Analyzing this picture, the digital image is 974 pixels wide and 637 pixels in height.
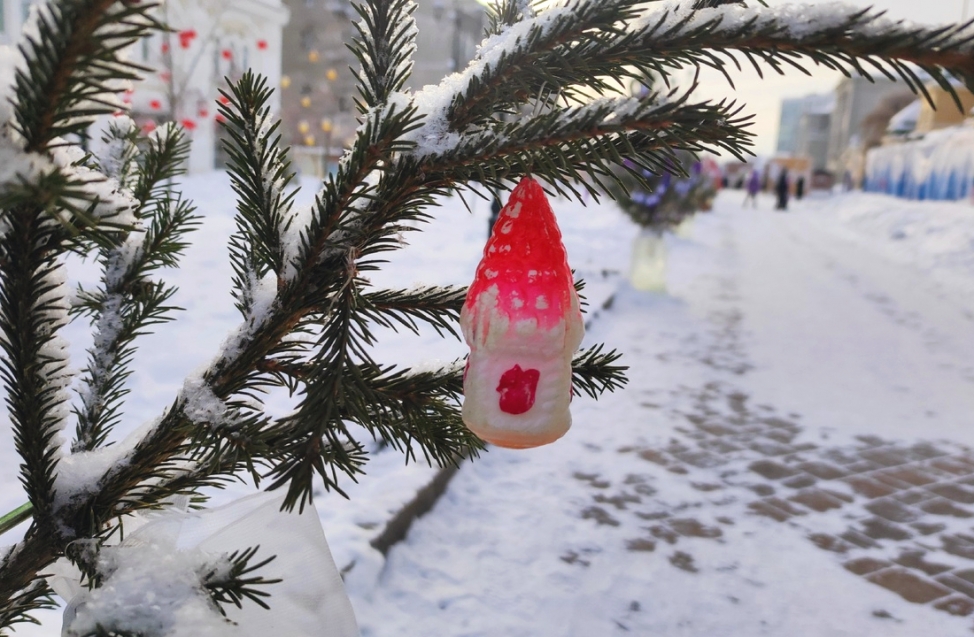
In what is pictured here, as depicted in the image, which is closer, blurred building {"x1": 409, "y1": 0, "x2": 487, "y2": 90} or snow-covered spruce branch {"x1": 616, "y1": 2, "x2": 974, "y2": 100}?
snow-covered spruce branch {"x1": 616, "y1": 2, "x2": 974, "y2": 100}

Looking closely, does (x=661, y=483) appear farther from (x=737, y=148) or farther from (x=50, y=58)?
(x=50, y=58)

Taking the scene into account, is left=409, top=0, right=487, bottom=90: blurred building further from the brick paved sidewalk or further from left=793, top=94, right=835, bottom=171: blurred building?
left=793, top=94, right=835, bottom=171: blurred building

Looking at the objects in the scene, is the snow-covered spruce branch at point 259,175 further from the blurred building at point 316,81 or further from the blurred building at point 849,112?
the blurred building at point 849,112

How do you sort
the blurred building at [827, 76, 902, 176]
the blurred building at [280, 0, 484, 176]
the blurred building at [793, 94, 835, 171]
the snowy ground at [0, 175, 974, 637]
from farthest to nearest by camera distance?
the blurred building at [793, 94, 835, 171], the blurred building at [827, 76, 902, 176], the blurred building at [280, 0, 484, 176], the snowy ground at [0, 175, 974, 637]

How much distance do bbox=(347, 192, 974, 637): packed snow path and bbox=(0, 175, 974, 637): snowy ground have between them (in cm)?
1

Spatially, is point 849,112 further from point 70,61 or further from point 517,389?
point 70,61

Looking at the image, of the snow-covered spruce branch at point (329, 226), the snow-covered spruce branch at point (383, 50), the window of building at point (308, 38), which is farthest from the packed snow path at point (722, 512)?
the window of building at point (308, 38)

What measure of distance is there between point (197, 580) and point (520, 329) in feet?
1.49

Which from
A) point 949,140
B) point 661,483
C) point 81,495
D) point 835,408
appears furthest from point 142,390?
point 949,140

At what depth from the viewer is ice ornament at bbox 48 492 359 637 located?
0.76m

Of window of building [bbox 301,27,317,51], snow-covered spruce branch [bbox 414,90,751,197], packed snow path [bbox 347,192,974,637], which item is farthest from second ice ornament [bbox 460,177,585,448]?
window of building [bbox 301,27,317,51]

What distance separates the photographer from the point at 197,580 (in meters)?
0.78

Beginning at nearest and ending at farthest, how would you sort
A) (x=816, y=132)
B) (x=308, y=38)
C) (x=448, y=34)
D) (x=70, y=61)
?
(x=70, y=61), (x=448, y=34), (x=308, y=38), (x=816, y=132)

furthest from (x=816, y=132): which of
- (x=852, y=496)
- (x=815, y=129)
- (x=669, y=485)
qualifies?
(x=669, y=485)
